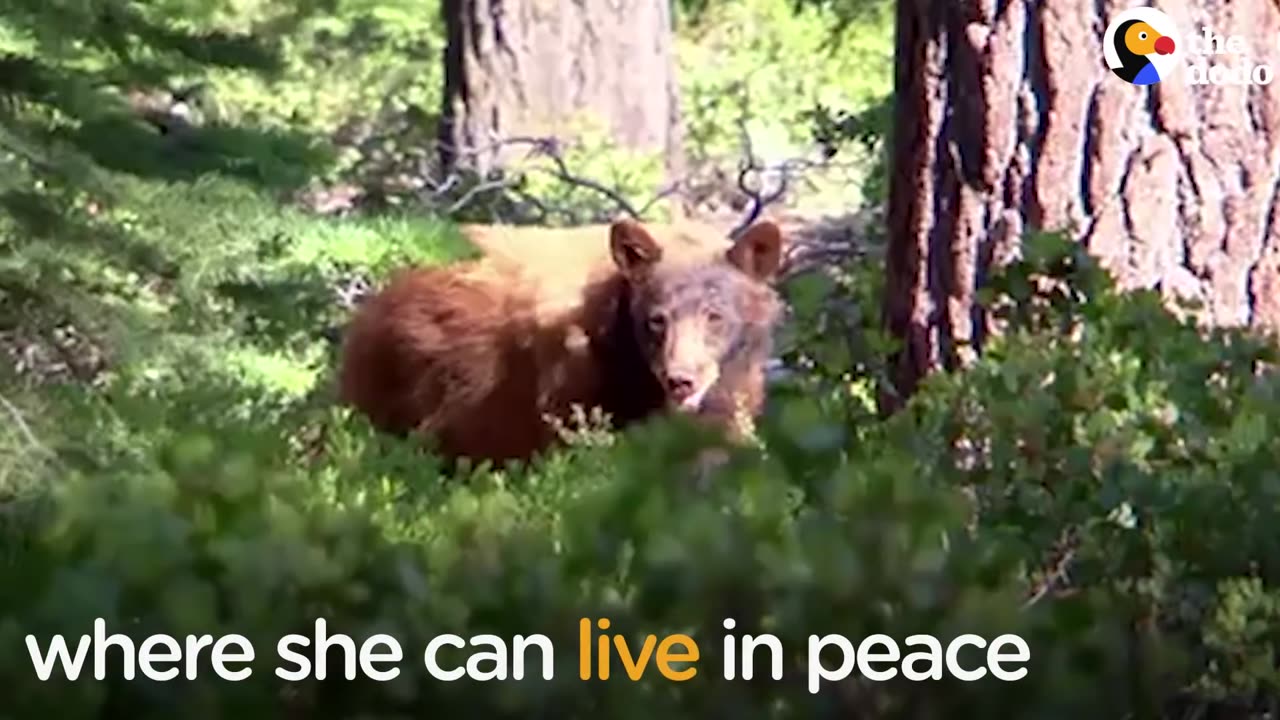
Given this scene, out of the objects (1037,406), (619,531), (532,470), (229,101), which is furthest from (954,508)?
(229,101)

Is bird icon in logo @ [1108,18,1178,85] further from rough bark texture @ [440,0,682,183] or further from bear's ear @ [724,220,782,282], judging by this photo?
rough bark texture @ [440,0,682,183]

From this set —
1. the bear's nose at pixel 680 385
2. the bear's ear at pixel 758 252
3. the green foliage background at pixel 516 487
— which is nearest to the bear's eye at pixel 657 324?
the bear's nose at pixel 680 385

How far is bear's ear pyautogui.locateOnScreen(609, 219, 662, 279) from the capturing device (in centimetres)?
745

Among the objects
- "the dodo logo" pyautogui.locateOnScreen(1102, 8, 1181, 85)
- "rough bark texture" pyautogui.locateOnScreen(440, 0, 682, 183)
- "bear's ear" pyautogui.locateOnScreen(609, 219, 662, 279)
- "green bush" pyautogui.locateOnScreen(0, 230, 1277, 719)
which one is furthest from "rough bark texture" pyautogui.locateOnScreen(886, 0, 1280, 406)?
"rough bark texture" pyautogui.locateOnScreen(440, 0, 682, 183)

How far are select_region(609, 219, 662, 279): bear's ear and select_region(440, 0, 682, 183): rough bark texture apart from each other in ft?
15.4

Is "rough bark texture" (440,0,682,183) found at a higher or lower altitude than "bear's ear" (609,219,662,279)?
higher

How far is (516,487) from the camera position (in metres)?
6.02

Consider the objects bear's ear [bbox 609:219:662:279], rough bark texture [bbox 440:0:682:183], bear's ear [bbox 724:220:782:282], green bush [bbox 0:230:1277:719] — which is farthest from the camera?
rough bark texture [bbox 440:0:682:183]

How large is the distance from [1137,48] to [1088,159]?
27cm

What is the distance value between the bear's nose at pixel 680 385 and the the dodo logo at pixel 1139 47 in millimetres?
2076

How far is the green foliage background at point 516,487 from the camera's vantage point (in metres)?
2.40

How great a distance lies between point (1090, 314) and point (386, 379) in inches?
143

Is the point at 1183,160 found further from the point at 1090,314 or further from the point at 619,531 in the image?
the point at 619,531

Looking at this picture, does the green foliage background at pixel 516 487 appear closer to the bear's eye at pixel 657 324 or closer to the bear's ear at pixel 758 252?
the bear's eye at pixel 657 324
